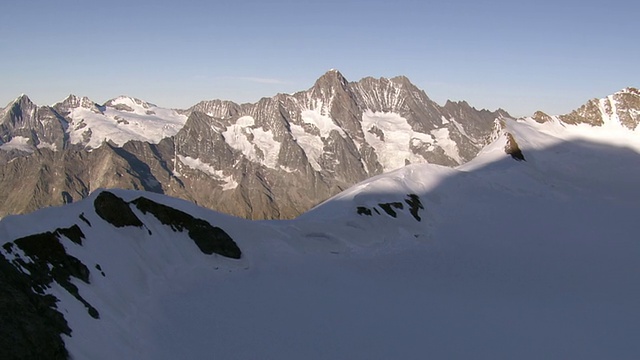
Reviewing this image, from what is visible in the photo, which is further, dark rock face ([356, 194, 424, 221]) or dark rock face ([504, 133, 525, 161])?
dark rock face ([504, 133, 525, 161])

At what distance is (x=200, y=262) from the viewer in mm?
44250

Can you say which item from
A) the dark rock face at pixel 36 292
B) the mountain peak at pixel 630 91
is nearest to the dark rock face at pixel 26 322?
the dark rock face at pixel 36 292

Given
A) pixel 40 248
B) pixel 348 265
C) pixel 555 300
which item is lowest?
pixel 555 300

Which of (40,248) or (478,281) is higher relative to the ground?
(40,248)

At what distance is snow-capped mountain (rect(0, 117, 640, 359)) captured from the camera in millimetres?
30391

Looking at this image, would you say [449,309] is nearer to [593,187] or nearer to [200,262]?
[200,262]

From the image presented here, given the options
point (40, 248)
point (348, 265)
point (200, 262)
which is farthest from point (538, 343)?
point (40, 248)

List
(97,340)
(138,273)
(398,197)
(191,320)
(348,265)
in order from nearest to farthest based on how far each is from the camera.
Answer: (97,340) < (191,320) < (138,273) < (348,265) < (398,197)

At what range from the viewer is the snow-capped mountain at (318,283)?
3039cm

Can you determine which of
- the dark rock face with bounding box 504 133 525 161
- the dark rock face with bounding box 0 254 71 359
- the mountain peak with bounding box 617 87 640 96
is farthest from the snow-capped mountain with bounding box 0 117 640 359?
the mountain peak with bounding box 617 87 640 96

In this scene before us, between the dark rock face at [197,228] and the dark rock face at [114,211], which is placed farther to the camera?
the dark rock face at [197,228]

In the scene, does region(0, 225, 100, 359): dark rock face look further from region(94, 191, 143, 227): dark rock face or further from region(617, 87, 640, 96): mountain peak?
region(617, 87, 640, 96): mountain peak

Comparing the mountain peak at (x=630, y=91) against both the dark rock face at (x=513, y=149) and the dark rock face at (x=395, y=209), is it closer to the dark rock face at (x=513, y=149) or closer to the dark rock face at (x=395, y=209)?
the dark rock face at (x=513, y=149)

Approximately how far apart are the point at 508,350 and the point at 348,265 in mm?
18883
